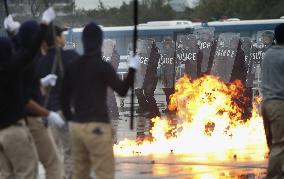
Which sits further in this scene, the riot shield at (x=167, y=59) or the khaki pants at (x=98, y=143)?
the riot shield at (x=167, y=59)

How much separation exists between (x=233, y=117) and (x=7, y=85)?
9136mm

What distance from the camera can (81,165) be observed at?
27.1ft

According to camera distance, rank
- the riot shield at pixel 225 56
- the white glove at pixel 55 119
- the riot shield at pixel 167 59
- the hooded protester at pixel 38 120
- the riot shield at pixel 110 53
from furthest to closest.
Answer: the riot shield at pixel 167 59
the riot shield at pixel 110 53
the riot shield at pixel 225 56
the hooded protester at pixel 38 120
the white glove at pixel 55 119

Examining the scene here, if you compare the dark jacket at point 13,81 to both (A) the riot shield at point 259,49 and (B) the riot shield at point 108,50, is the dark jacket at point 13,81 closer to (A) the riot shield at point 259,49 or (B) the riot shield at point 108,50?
(B) the riot shield at point 108,50

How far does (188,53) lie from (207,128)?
20.1ft

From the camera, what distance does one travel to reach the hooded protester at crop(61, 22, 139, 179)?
803 centimetres

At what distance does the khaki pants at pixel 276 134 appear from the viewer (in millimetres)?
10031

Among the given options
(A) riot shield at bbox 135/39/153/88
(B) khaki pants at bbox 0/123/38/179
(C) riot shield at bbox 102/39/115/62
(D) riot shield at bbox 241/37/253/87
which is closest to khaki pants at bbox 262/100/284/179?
(B) khaki pants at bbox 0/123/38/179

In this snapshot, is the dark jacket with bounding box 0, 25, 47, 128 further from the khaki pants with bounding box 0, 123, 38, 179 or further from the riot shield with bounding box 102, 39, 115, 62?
the riot shield with bounding box 102, 39, 115, 62

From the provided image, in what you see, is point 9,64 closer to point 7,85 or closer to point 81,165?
point 7,85

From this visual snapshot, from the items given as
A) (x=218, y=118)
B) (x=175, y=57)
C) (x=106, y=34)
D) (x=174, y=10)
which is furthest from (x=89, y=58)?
(x=174, y=10)

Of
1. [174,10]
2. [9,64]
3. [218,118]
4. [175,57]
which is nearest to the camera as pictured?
[9,64]

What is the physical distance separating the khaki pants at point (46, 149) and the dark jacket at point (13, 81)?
90 centimetres

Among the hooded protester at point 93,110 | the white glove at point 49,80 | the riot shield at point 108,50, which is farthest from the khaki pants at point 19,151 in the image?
the riot shield at point 108,50
